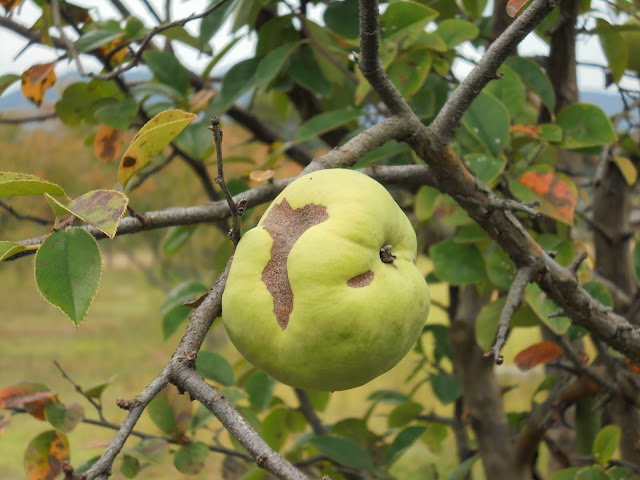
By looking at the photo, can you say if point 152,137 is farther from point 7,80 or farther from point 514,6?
point 7,80

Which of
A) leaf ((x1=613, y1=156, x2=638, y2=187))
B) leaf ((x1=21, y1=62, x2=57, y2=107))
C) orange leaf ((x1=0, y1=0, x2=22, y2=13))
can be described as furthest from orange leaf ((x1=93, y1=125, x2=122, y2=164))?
leaf ((x1=613, y1=156, x2=638, y2=187))

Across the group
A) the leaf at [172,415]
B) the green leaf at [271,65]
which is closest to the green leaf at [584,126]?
the green leaf at [271,65]

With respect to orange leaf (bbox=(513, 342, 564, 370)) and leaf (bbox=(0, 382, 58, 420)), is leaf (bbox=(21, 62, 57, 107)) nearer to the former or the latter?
leaf (bbox=(0, 382, 58, 420))

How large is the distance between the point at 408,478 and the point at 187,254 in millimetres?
2606

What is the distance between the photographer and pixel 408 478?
7.91 feet

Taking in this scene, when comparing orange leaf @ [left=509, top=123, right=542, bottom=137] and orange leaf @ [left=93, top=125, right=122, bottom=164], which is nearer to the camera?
orange leaf @ [left=509, top=123, right=542, bottom=137]

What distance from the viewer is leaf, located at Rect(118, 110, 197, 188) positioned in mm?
394

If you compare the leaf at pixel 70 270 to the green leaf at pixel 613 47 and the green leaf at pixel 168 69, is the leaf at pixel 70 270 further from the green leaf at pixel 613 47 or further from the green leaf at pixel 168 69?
the green leaf at pixel 613 47

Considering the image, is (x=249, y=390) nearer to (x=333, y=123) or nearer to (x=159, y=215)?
(x=333, y=123)

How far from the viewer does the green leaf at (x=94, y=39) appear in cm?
83

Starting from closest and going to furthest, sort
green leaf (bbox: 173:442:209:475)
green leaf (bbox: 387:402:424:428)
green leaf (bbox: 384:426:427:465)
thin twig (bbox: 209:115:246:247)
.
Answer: thin twig (bbox: 209:115:246:247), green leaf (bbox: 173:442:209:475), green leaf (bbox: 384:426:427:465), green leaf (bbox: 387:402:424:428)

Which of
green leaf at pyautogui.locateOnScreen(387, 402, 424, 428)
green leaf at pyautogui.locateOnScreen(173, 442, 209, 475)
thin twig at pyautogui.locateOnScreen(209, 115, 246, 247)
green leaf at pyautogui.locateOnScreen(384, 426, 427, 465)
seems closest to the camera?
thin twig at pyautogui.locateOnScreen(209, 115, 246, 247)

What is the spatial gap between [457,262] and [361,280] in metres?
0.52

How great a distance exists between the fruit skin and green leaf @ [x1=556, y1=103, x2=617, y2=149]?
52 centimetres
